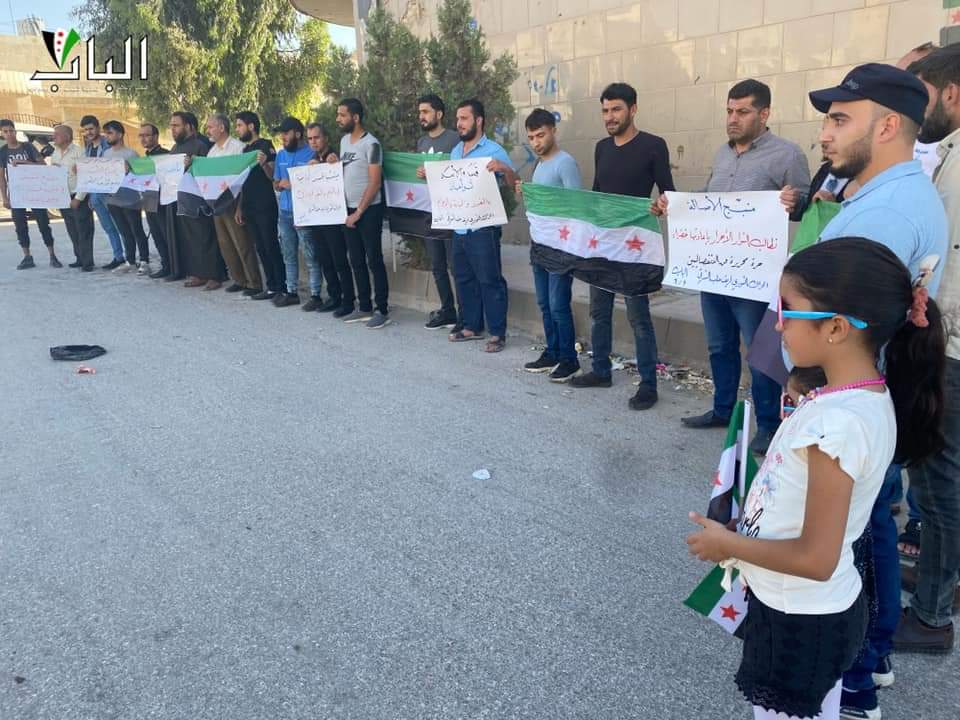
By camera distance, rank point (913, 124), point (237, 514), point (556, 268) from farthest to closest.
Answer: point (556, 268), point (237, 514), point (913, 124)

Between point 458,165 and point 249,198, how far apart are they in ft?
10.5

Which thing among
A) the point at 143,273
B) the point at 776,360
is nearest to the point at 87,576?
the point at 776,360

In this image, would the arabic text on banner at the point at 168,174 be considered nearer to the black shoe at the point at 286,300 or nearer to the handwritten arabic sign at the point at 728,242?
the black shoe at the point at 286,300

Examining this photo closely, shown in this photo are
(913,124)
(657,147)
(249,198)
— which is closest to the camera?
(913,124)

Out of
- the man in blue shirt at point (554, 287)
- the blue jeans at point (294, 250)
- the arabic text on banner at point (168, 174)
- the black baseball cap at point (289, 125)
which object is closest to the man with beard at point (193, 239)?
the arabic text on banner at point (168, 174)

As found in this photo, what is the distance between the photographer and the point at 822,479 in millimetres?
1554

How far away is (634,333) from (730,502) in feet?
11.5

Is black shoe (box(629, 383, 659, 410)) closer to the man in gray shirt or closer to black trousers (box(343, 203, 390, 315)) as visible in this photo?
the man in gray shirt

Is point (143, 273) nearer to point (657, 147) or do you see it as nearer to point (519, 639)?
point (657, 147)

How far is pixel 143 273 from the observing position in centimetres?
1109

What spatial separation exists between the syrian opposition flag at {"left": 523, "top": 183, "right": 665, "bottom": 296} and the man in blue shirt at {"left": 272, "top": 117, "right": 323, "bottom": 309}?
320 centimetres

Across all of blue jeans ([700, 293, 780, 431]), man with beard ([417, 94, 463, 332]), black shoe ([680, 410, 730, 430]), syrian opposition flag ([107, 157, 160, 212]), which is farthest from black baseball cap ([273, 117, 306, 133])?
black shoe ([680, 410, 730, 430])

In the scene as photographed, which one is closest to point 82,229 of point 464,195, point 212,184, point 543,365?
point 212,184

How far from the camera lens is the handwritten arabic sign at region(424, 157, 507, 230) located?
6.33 meters
